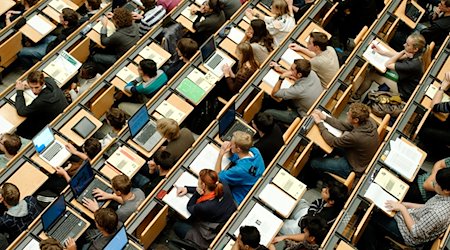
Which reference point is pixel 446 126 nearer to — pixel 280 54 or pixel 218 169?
pixel 280 54

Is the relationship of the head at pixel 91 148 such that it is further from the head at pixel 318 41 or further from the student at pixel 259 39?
the head at pixel 318 41

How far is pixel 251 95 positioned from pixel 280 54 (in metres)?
1.01

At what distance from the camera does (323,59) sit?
9492mm

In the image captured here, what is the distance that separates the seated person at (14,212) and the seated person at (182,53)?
2.96 metres

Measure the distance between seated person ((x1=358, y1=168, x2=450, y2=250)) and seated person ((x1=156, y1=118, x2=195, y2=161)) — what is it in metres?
2.40

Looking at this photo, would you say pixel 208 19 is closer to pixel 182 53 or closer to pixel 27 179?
pixel 182 53

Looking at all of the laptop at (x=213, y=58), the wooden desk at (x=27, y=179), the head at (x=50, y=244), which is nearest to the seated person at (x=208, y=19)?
the laptop at (x=213, y=58)

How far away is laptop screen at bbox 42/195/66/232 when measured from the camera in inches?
284

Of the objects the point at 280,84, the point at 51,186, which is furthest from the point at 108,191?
the point at 280,84

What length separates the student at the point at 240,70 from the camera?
30.6 feet

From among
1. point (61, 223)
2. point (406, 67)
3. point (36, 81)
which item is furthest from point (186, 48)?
point (61, 223)

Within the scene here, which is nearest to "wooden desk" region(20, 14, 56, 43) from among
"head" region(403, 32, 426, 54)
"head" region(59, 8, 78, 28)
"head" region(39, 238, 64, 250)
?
"head" region(59, 8, 78, 28)

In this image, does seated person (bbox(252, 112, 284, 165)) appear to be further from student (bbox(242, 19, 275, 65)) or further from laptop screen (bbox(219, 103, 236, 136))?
student (bbox(242, 19, 275, 65))

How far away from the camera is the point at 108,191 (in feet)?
25.9
